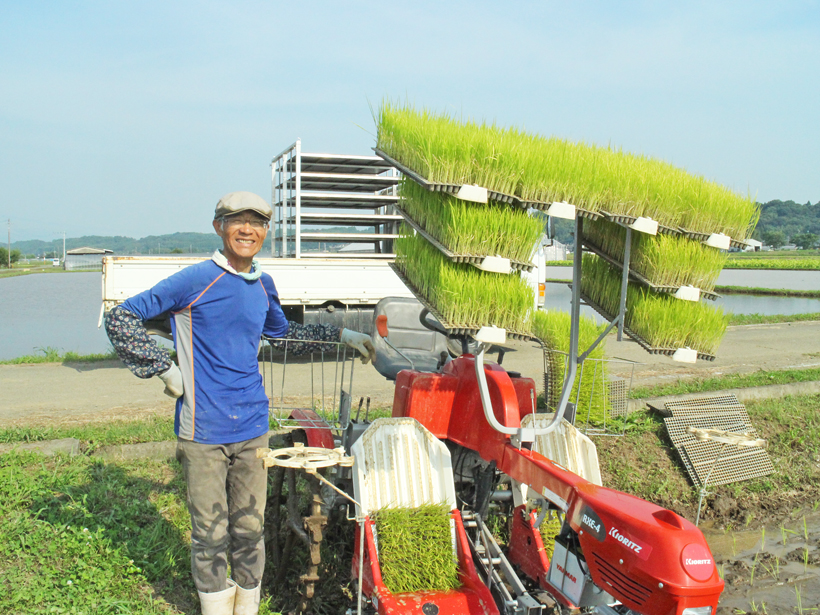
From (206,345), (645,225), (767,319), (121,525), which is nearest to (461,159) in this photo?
(645,225)

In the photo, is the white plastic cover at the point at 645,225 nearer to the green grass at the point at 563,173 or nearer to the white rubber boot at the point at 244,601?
the green grass at the point at 563,173

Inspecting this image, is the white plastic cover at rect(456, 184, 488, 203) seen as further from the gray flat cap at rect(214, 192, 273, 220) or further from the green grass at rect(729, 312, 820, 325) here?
the green grass at rect(729, 312, 820, 325)

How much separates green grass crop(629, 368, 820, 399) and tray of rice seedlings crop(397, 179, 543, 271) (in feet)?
15.0

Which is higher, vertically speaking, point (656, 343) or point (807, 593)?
point (656, 343)

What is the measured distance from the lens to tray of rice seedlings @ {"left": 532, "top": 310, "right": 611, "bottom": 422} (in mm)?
5473

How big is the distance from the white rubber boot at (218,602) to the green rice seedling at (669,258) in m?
2.50

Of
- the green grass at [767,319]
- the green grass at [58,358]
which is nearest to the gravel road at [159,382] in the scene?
the green grass at [58,358]

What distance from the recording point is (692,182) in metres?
3.21

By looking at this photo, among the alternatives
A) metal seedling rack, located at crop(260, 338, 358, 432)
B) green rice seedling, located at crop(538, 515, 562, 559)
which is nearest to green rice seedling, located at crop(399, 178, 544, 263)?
metal seedling rack, located at crop(260, 338, 358, 432)

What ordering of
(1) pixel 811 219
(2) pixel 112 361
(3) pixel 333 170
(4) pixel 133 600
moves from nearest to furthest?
(4) pixel 133 600 < (2) pixel 112 361 < (3) pixel 333 170 < (1) pixel 811 219

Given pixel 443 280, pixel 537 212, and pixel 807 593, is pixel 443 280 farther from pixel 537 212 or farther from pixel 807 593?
pixel 807 593

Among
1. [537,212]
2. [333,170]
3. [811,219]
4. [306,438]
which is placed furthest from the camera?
[811,219]

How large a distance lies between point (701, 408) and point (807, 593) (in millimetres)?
2508

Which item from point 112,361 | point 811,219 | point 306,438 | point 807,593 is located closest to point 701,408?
point 807,593
